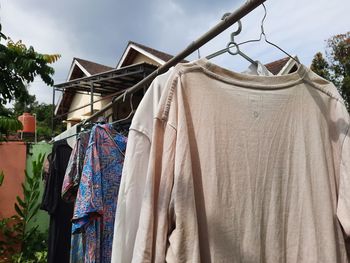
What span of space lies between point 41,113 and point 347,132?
29739 mm

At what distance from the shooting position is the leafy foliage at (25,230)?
4.70 meters

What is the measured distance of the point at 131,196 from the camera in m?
0.99

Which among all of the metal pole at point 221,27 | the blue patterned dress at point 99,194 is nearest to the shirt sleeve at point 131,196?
the metal pole at point 221,27

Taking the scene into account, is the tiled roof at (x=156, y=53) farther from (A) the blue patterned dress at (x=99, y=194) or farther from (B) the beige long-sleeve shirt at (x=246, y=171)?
(B) the beige long-sleeve shirt at (x=246, y=171)

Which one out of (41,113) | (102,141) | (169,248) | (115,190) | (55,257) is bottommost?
(55,257)

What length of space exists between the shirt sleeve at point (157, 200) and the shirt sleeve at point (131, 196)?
6 cm

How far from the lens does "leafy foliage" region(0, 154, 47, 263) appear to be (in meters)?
4.70

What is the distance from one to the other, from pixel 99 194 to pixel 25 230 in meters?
4.01

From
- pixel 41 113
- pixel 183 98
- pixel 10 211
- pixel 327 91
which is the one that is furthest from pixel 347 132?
pixel 41 113

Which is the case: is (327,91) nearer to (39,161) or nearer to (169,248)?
(169,248)

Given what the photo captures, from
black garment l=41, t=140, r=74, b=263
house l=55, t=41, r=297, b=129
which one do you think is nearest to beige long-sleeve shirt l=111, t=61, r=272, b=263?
black garment l=41, t=140, r=74, b=263

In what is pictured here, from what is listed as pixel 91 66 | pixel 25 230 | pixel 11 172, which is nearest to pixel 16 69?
pixel 11 172

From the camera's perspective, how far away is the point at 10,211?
4.98 m

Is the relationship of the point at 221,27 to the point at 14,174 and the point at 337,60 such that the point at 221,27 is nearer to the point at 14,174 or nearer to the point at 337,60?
the point at 14,174
